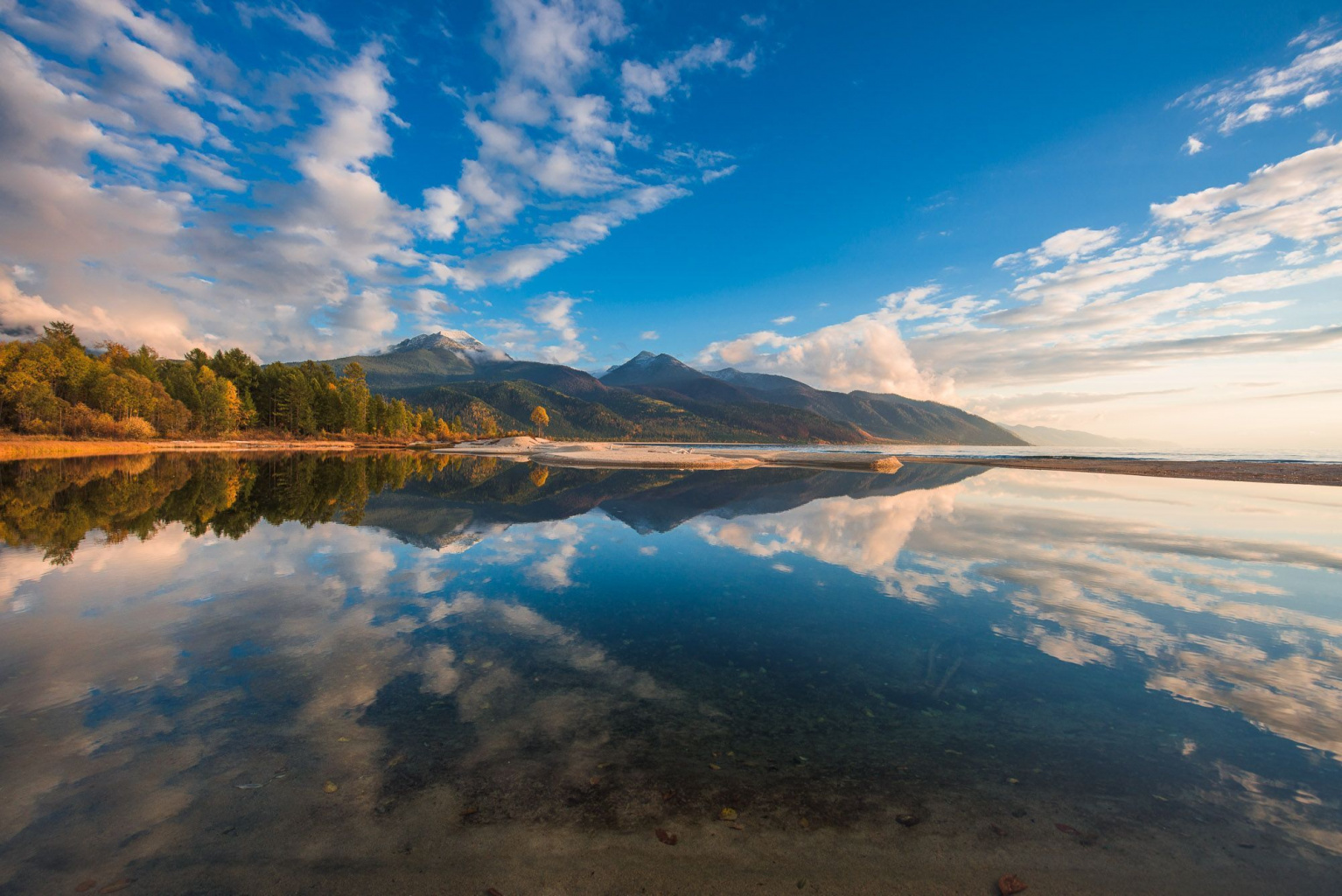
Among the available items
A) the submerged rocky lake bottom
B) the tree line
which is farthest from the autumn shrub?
the submerged rocky lake bottom

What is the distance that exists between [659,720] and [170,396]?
130 metres

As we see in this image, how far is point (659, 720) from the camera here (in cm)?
801

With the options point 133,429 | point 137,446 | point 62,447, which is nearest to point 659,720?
point 62,447

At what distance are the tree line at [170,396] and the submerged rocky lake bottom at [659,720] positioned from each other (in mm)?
85506

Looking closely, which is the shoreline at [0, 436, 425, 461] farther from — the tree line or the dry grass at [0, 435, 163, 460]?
the tree line

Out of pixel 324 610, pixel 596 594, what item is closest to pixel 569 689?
pixel 596 594

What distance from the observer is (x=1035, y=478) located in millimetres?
59125

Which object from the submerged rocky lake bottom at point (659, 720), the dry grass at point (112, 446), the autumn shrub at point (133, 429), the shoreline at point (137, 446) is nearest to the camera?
the submerged rocky lake bottom at point (659, 720)

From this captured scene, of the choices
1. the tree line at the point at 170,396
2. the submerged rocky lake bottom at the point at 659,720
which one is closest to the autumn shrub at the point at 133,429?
the tree line at the point at 170,396

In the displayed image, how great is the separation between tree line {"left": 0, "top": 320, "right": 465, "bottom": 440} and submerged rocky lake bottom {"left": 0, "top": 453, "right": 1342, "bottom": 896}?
85506mm

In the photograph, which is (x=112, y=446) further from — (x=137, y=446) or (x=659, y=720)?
(x=659, y=720)

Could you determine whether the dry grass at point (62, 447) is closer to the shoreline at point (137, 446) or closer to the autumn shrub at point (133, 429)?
the shoreline at point (137, 446)

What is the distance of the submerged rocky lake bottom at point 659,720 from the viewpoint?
521 centimetres

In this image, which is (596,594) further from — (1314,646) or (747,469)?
(747,469)
